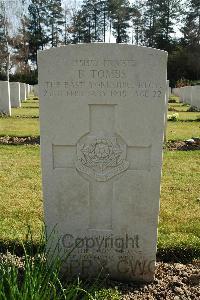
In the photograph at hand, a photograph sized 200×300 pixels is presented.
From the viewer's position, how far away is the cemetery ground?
3.09 m

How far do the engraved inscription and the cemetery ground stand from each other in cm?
73

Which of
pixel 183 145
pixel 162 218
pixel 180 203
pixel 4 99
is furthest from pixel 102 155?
pixel 4 99

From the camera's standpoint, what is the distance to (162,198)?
5.33 metres

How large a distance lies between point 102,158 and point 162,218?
1.83 metres

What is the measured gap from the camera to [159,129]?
2.93 metres

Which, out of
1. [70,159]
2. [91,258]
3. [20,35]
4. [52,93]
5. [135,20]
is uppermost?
[135,20]

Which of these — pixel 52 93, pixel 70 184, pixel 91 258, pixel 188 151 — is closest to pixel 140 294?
pixel 91 258

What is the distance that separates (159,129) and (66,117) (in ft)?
2.28

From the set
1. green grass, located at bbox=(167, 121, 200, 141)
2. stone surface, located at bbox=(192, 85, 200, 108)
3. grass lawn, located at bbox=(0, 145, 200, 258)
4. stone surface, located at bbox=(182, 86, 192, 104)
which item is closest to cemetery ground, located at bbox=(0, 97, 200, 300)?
grass lawn, located at bbox=(0, 145, 200, 258)

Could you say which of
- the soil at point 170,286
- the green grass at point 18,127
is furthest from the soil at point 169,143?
the soil at point 170,286

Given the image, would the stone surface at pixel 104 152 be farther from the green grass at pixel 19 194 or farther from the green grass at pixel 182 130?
the green grass at pixel 182 130

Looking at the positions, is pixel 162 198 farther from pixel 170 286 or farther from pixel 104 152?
pixel 104 152

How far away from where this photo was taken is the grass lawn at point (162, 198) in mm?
4059

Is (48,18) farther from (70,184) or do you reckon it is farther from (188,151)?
(70,184)
